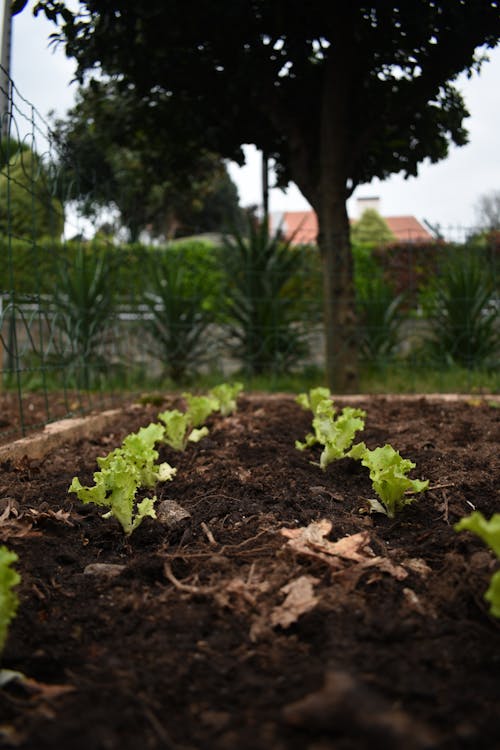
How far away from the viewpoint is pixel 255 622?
1.35 m

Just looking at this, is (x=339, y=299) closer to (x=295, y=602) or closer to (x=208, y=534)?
(x=208, y=534)

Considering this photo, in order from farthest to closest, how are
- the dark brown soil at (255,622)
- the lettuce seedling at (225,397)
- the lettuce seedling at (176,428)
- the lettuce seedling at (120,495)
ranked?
the lettuce seedling at (225,397)
the lettuce seedling at (176,428)
the lettuce seedling at (120,495)
the dark brown soil at (255,622)

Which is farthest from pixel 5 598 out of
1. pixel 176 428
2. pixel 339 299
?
pixel 339 299

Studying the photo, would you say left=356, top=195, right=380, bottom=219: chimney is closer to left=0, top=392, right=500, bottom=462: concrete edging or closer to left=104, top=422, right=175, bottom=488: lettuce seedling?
left=0, top=392, right=500, bottom=462: concrete edging

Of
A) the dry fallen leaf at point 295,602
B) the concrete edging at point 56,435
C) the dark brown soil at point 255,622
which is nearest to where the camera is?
the dark brown soil at point 255,622

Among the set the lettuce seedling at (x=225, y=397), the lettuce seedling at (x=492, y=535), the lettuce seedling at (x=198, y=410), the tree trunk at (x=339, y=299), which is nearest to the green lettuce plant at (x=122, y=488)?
the lettuce seedling at (x=492, y=535)

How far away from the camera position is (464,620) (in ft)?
4.33

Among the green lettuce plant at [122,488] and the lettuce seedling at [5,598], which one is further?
the green lettuce plant at [122,488]

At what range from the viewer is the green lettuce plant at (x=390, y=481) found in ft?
6.44

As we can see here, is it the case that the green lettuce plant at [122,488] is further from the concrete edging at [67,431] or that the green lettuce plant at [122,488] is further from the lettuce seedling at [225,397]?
the lettuce seedling at [225,397]

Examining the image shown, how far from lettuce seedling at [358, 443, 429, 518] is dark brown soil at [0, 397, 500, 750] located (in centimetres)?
5

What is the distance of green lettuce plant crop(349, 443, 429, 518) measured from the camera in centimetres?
196

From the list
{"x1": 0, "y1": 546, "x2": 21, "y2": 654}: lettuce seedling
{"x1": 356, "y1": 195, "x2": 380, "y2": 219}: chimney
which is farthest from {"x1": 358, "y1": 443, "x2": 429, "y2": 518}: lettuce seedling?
{"x1": 356, "y1": 195, "x2": 380, "y2": 219}: chimney

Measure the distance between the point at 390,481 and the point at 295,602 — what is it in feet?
2.22
